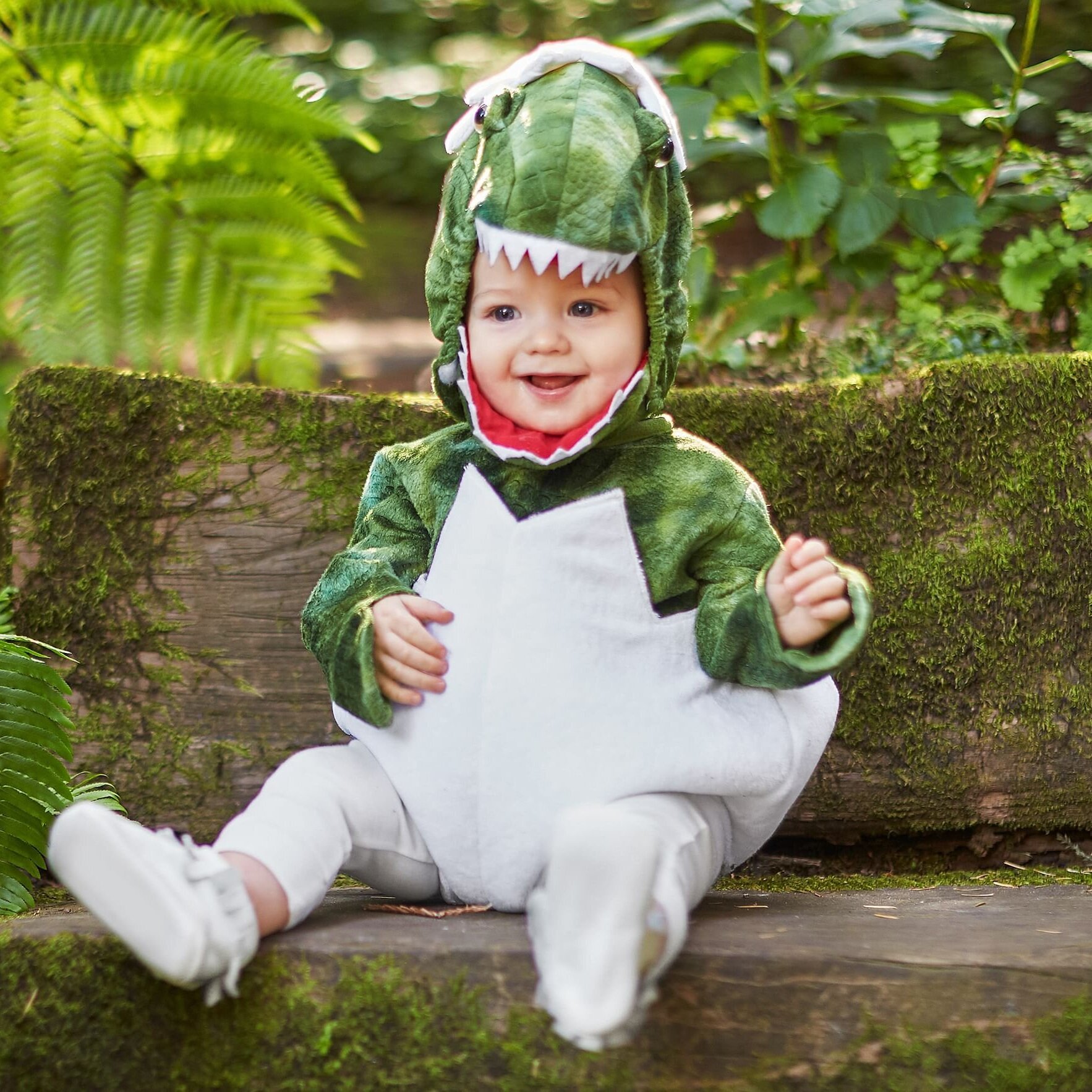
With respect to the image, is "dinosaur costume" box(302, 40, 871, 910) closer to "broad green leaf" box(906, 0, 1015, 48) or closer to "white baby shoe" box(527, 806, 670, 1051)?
"white baby shoe" box(527, 806, 670, 1051)

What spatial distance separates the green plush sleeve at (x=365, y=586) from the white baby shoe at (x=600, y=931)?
453 mm

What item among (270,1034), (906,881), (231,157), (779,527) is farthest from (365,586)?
(231,157)

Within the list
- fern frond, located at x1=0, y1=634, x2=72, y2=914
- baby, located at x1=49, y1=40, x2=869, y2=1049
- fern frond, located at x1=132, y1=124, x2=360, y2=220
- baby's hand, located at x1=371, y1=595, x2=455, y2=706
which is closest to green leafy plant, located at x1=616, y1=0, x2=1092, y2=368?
fern frond, located at x1=132, y1=124, x2=360, y2=220

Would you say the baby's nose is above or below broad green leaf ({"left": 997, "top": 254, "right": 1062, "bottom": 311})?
above

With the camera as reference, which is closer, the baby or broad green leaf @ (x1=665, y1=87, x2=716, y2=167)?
the baby

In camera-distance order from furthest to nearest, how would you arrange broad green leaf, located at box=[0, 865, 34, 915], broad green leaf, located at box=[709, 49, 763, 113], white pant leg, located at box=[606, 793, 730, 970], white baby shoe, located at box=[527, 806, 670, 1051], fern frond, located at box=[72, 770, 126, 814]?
broad green leaf, located at box=[709, 49, 763, 113]
fern frond, located at box=[72, 770, 126, 814]
broad green leaf, located at box=[0, 865, 34, 915]
white pant leg, located at box=[606, 793, 730, 970]
white baby shoe, located at box=[527, 806, 670, 1051]

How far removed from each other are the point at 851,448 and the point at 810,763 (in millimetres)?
812

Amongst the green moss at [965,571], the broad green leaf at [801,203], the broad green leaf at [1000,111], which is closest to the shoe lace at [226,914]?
the green moss at [965,571]

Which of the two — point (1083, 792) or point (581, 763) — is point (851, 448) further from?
point (581, 763)

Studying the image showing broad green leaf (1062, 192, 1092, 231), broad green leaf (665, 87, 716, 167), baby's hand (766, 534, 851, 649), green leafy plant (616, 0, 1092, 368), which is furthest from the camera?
broad green leaf (665, 87, 716, 167)

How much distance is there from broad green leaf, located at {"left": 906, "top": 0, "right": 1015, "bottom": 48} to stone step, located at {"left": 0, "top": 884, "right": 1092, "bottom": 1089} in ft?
7.03

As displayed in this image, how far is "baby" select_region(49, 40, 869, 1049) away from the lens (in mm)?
1559

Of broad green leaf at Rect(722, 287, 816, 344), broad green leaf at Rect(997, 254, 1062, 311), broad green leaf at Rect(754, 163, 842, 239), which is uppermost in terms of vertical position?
broad green leaf at Rect(754, 163, 842, 239)

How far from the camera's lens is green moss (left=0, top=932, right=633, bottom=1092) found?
4.63ft
